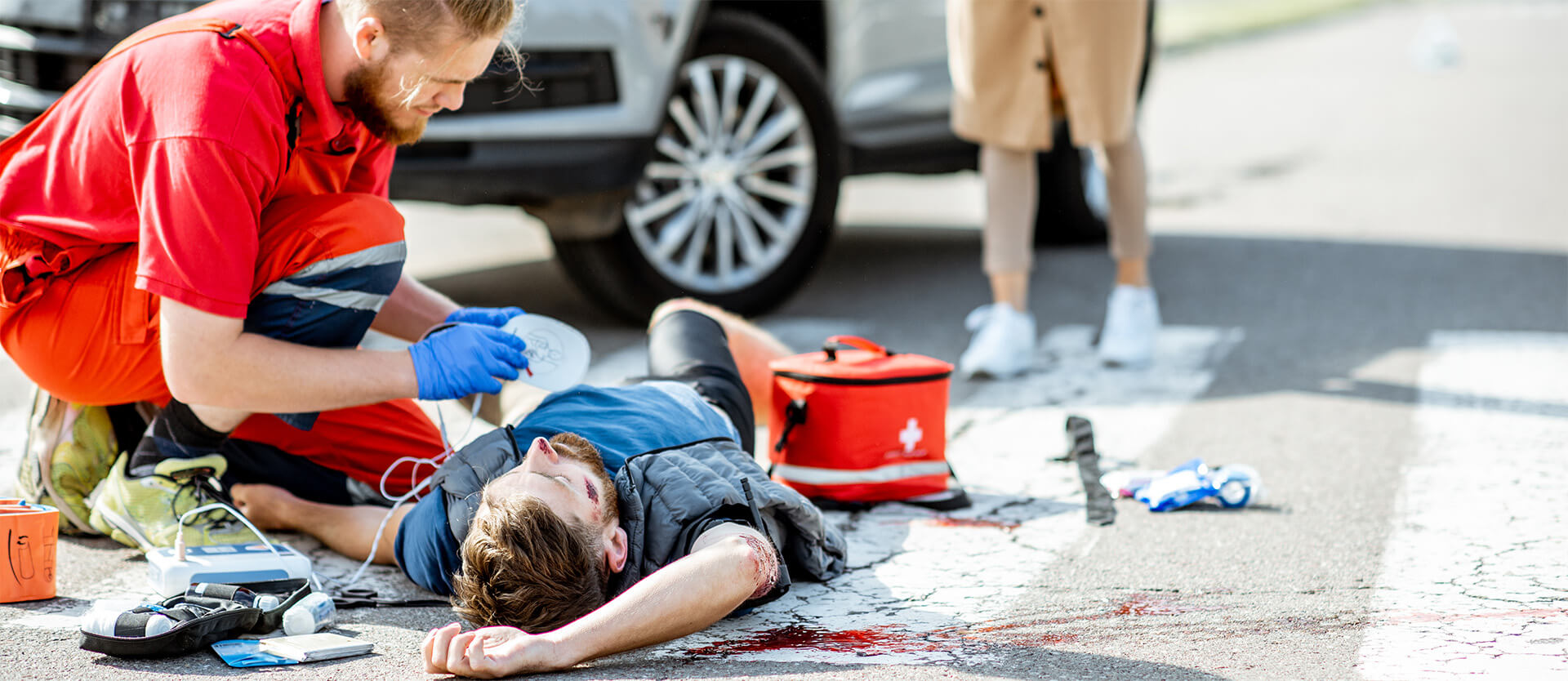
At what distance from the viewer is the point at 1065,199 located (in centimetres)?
710

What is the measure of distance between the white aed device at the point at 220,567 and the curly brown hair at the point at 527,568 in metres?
0.50

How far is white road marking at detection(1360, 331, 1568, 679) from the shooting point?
268 centimetres

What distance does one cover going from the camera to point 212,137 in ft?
9.07

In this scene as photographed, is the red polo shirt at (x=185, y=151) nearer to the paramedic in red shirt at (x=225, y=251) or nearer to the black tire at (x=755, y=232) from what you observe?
the paramedic in red shirt at (x=225, y=251)

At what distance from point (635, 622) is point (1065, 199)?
15.9 feet

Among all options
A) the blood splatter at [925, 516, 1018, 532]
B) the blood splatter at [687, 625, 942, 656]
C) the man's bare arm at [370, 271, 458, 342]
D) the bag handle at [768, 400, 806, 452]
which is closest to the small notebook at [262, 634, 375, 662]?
the blood splatter at [687, 625, 942, 656]

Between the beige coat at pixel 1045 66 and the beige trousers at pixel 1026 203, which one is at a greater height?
the beige coat at pixel 1045 66

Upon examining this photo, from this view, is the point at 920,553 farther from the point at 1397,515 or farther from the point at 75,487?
the point at 75,487

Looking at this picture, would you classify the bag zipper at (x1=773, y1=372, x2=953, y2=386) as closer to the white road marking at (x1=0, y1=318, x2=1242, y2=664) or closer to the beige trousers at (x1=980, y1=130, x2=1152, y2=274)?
the white road marking at (x1=0, y1=318, x2=1242, y2=664)

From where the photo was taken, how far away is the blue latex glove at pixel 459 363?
121 inches

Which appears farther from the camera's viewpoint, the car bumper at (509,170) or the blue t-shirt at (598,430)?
the car bumper at (509,170)

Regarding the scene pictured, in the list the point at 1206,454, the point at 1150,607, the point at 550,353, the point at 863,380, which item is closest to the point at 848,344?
the point at 863,380

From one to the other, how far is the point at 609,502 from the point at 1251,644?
3.60 feet

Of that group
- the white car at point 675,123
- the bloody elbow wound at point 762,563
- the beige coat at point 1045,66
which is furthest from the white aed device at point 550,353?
the beige coat at point 1045,66
